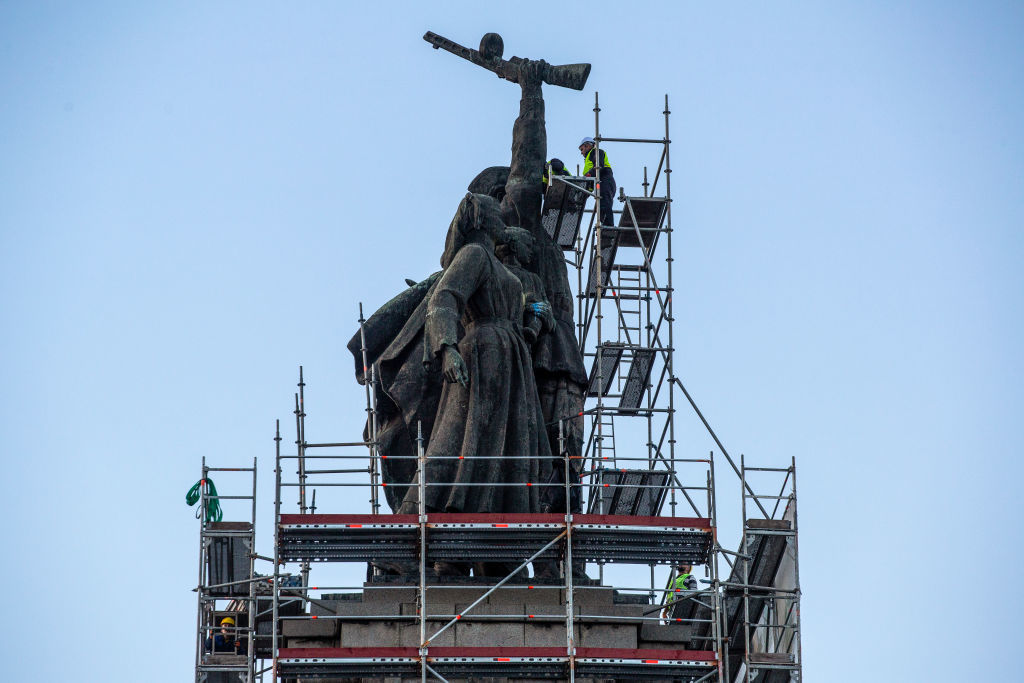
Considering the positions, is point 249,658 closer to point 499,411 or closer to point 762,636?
point 499,411

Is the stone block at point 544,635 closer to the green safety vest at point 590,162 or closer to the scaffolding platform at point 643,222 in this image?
the scaffolding platform at point 643,222

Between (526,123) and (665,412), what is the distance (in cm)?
549

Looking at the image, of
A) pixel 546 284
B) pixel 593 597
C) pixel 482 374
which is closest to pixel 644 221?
pixel 546 284

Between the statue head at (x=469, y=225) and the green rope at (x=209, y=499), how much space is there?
5082 mm

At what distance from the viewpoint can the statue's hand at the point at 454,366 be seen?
3603cm

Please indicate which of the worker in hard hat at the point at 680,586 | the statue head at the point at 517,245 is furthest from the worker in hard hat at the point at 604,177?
the worker in hard hat at the point at 680,586

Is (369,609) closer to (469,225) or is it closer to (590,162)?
(469,225)

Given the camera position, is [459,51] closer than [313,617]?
No

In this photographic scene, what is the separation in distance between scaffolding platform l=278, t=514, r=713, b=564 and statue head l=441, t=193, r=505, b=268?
519 centimetres

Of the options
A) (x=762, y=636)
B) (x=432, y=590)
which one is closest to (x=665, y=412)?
(x=762, y=636)

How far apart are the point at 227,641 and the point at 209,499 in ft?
7.98

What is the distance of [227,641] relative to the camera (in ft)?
122

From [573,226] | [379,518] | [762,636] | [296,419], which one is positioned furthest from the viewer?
[573,226]

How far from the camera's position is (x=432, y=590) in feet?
115
